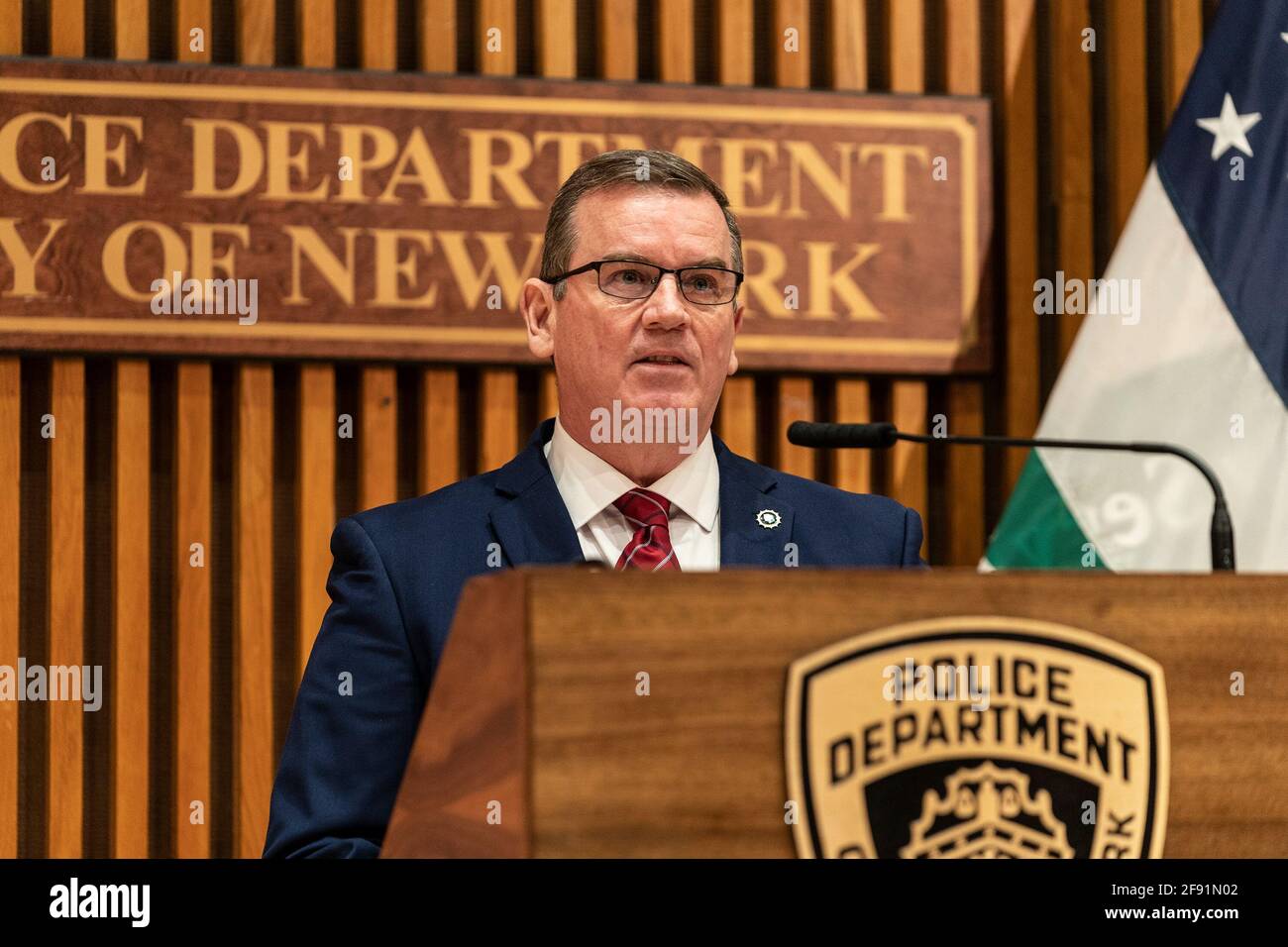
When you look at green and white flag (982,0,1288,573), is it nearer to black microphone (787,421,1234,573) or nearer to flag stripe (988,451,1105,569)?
flag stripe (988,451,1105,569)

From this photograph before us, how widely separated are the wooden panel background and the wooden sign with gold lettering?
0.27 feet

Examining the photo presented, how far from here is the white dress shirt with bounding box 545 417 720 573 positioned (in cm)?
190

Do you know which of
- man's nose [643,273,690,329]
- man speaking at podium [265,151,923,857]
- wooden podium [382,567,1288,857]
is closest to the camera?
wooden podium [382,567,1288,857]

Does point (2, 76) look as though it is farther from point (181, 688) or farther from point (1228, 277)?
point (1228, 277)

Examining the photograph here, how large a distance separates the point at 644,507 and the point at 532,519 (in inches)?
5.4

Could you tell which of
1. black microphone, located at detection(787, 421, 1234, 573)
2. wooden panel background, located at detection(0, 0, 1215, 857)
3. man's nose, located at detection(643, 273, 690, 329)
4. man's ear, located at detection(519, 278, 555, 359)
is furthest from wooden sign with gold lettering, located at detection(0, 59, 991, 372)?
black microphone, located at detection(787, 421, 1234, 573)

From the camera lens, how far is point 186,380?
319 cm

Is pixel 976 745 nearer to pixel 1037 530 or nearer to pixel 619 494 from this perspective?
pixel 619 494

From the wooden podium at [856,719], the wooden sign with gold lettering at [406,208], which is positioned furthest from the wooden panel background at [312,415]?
the wooden podium at [856,719]

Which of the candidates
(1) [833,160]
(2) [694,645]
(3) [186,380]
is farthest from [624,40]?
(2) [694,645]

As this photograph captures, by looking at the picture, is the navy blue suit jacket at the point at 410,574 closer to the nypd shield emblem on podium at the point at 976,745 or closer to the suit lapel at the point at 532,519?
the suit lapel at the point at 532,519

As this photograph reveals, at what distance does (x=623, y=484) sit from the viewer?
1948 millimetres

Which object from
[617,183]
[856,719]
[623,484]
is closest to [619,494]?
[623,484]

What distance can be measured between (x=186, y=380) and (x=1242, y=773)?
98.7 inches
